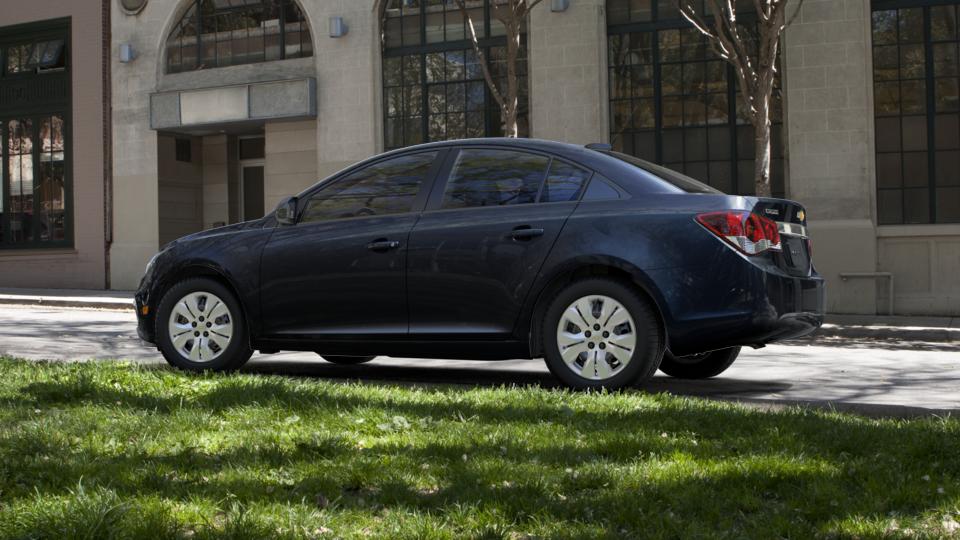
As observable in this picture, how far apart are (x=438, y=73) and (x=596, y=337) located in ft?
50.3

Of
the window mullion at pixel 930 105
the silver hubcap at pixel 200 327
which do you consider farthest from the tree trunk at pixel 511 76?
the silver hubcap at pixel 200 327

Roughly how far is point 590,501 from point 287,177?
67.5 ft

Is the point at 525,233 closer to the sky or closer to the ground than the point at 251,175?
closer to the ground

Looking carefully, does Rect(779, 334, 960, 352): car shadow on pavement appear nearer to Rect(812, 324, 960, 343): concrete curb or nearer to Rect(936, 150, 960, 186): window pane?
Rect(812, 324, 960, 343): concrete curb

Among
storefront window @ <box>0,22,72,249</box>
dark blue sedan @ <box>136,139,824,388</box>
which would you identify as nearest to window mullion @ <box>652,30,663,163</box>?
dark blue sedan @ <box>136,139,824,388</box>

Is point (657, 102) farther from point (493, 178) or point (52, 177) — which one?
point (52, 177)

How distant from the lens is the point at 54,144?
84.8ft

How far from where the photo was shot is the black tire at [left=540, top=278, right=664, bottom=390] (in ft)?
22.1

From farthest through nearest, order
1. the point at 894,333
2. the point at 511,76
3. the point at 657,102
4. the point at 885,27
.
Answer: the point at 657,102 < the point at 511,76 < the point at 885,27 < the point at 894,333

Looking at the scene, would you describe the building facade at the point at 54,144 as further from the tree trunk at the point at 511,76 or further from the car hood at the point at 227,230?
the car hood at the point at 227,230

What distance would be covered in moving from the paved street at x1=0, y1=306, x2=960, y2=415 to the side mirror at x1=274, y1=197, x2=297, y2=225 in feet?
4.18

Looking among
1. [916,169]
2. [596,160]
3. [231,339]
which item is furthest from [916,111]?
[231,339]

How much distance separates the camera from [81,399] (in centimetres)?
608

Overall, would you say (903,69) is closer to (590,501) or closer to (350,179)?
(350,179)
